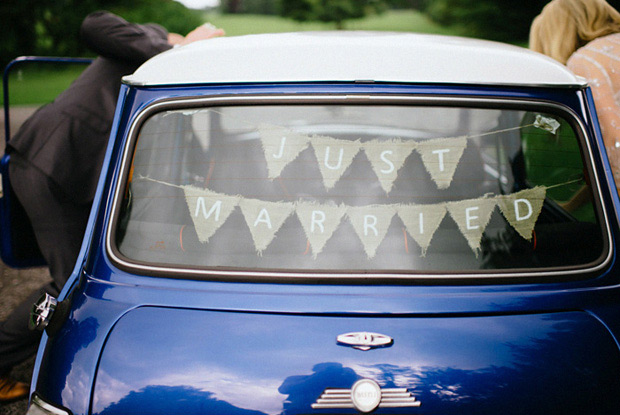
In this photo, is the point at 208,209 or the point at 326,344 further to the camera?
the point at 208,209

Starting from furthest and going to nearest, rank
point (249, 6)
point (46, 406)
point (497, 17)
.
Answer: point (249, 6), point (497, 17), point (46, 406)

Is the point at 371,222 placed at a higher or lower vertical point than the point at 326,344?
higher

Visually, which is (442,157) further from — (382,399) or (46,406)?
(46,406)

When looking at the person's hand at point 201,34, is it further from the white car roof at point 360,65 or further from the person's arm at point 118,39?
the white car roof at point 360,65

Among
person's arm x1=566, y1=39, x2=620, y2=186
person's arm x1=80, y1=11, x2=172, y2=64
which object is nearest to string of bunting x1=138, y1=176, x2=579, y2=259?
person's arm x1=566, y1=39, x2=620, y2=186

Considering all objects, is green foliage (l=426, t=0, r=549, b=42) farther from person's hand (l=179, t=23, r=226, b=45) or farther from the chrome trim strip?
the chrome trim strip

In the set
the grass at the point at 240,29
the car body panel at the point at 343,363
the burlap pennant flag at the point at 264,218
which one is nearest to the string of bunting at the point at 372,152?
the burlap pennant flag at the point at 264,218

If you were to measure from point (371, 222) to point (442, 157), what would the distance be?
324 mm

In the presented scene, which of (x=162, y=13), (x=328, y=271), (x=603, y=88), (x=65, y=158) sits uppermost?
(x=162, y=13)

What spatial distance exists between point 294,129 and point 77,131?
1581mm

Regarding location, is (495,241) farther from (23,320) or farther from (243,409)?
(23,320)

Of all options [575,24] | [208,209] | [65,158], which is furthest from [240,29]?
[208,209]

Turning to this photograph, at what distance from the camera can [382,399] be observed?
4.26ft

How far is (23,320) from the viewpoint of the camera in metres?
2.55
